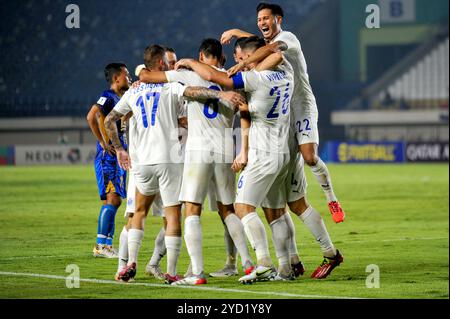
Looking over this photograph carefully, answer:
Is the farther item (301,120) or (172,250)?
(301,120)

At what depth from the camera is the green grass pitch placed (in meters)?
8.78

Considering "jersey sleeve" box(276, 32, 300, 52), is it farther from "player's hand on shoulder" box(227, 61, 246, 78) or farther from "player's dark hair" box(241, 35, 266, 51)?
"player's hand on shoulder" box(227, 61, 246, 78)

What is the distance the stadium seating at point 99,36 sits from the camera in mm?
32763

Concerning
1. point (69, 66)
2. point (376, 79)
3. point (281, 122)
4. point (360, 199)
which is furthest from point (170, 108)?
point (376, 79)

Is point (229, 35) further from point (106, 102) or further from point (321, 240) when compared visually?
point (106, 102)

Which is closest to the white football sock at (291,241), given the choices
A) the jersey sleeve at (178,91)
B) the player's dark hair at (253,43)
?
the jersey sleeve at (178,91)

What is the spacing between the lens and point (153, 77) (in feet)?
30.3

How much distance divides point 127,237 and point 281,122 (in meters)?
1.98

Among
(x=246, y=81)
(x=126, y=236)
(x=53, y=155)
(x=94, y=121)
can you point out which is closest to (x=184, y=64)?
(x=246, y=81)

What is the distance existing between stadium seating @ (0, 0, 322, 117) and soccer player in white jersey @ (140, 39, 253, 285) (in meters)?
18.4

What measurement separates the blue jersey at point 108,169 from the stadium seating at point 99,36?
49.9 feet

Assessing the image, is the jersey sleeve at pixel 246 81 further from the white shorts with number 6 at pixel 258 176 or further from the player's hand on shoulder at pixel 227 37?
the player's hand on shoulder at pixel 227 37

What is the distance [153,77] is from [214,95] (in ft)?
2.15
